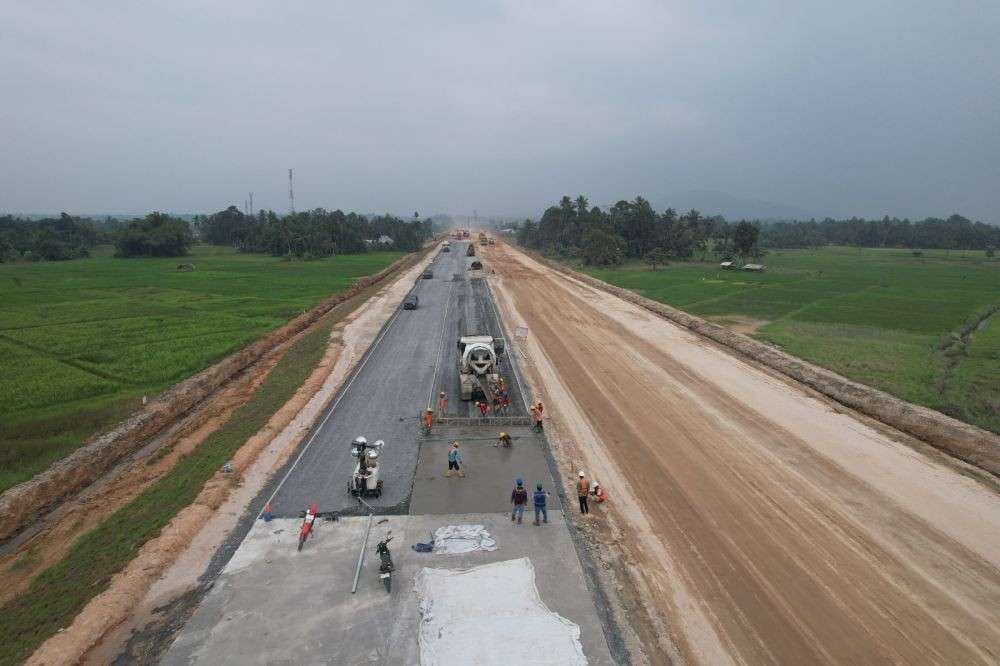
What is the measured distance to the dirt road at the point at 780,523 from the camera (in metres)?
12.9

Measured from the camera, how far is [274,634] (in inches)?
482

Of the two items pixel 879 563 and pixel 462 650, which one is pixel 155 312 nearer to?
pixel 462 650

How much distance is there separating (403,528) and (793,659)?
10636 millimetres

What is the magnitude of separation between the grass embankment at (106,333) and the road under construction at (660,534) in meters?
11.7

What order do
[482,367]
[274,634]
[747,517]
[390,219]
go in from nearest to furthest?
[274,634], [747,517], [482,367], [390,219]

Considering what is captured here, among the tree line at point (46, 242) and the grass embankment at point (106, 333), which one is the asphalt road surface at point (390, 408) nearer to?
the grass embankment at point (106, 333)

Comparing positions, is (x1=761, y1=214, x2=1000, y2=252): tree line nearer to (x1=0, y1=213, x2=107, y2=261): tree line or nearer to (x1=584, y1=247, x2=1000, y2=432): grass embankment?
(x1=584, y1=247, x2=1000, y2=432): grass embankment

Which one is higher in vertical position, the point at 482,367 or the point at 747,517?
the point at 482,367

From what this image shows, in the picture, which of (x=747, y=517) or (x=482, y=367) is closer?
(x=747, y=517)

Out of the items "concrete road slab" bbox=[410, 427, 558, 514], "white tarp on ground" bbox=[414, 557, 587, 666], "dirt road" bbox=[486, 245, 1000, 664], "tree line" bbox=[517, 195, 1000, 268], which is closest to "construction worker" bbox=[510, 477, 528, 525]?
"concrete road slab" bbox=[410, 427, 558, 514]

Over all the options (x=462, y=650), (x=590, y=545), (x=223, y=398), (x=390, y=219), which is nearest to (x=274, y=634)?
(x=462, y=650)

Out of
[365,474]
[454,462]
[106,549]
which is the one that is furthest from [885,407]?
[106,549]

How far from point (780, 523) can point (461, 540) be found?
10415mm

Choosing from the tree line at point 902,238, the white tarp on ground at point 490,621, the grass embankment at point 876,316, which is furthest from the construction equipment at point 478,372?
the tree line at point 902,238
